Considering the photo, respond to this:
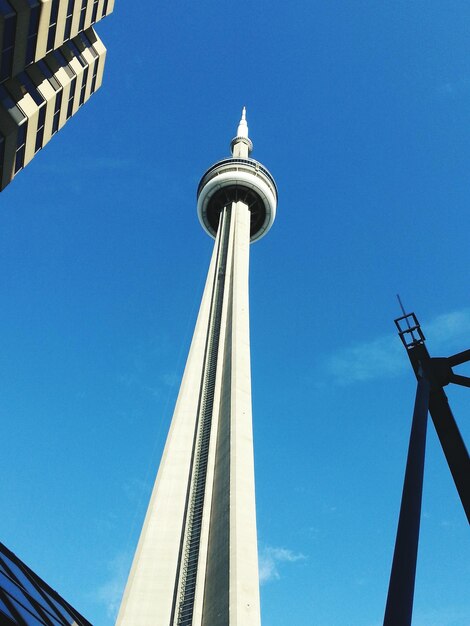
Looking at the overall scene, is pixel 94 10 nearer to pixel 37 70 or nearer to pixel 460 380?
pixel 37 70

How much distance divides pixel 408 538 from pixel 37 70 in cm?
1852

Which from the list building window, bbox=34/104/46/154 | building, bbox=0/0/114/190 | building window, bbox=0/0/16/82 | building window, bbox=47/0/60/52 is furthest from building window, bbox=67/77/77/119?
building window, bbox=0/0/16/82

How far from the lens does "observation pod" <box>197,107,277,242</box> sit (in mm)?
56531

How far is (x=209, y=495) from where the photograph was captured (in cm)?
2939

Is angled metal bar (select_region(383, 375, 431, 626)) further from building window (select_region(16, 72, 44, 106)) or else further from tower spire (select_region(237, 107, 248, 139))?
tower spire (select_region(237, 107, 248, 139))

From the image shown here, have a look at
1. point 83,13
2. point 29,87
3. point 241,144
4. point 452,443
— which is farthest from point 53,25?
point 241,144

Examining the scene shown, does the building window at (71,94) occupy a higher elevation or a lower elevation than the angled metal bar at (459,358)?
higher

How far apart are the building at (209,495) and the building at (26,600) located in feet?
32.8

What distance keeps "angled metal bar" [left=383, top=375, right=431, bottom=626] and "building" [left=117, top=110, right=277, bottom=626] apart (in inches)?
700

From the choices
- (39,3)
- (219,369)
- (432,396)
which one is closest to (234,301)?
(219,369)

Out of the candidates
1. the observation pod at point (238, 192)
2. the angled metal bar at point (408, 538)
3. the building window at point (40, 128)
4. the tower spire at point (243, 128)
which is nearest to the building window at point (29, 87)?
the building window at point (40, 128)

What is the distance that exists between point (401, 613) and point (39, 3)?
54.1ft

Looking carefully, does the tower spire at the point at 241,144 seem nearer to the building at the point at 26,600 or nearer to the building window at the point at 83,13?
the building window at the point at 83,13

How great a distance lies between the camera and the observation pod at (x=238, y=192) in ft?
185
